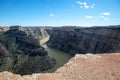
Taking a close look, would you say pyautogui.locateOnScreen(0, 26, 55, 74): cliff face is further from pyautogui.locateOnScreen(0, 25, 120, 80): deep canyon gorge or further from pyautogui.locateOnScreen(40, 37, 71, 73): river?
pyautogui.locateOnScreen(40, 37, 71, 73): river

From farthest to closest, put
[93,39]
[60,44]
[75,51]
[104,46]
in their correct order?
[60,44], [75,51], [93,39], [104,46]

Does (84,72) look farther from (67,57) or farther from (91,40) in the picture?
(91,40)

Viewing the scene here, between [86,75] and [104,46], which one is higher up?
[86,75]

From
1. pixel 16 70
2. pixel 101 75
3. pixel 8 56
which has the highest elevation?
pixel 101 75

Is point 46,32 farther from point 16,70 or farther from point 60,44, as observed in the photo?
point 16,70

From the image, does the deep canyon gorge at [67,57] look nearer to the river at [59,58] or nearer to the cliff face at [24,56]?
the cliff face at [24,56]

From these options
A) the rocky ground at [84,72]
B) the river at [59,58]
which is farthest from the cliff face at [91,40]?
the rocky ground at [84,72]

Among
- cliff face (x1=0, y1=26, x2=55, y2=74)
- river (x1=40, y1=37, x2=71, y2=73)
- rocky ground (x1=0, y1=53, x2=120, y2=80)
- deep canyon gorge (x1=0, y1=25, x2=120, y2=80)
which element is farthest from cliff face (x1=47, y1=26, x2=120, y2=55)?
rocky ground (x1=0, y1=53, x2=120, y2=80)

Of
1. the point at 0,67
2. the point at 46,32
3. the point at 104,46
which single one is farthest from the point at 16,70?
the point at 46,32
